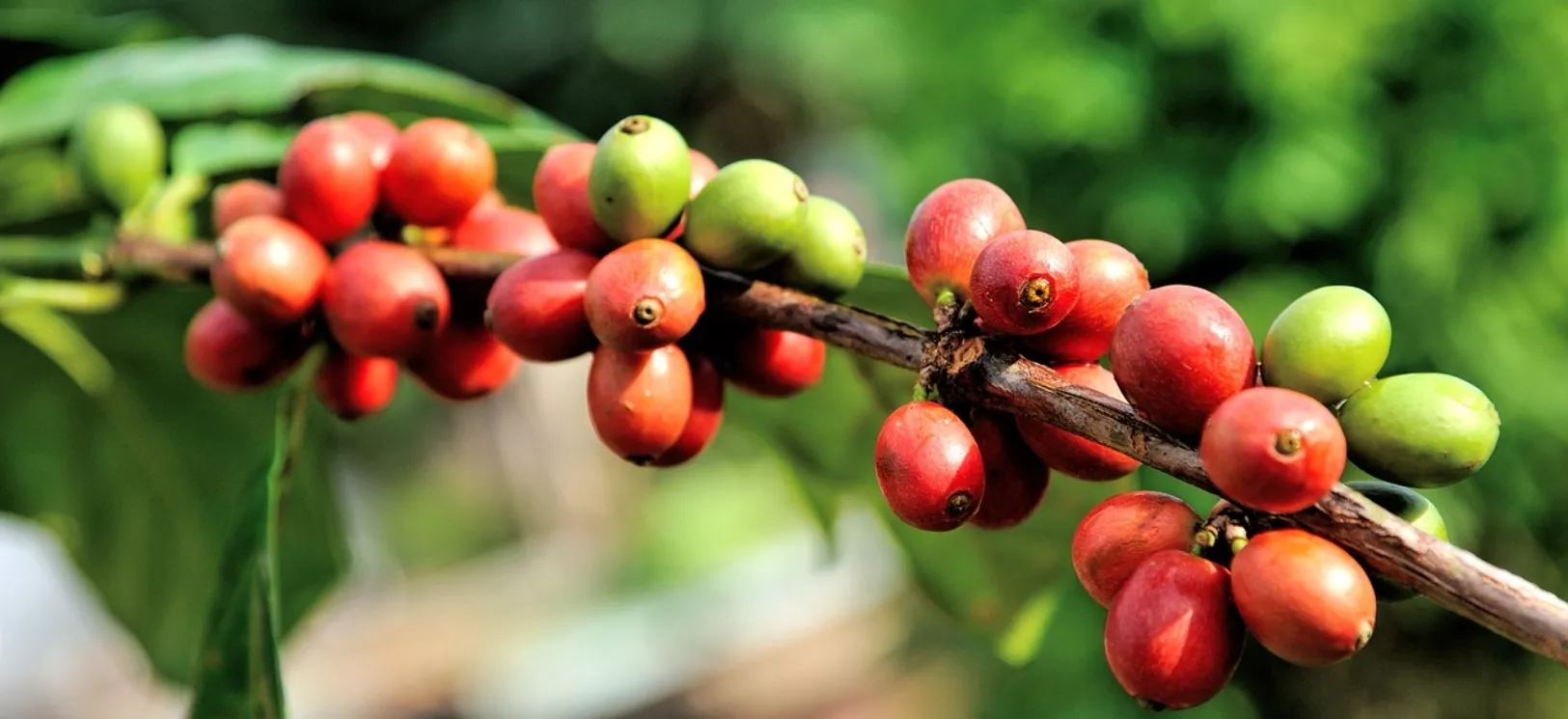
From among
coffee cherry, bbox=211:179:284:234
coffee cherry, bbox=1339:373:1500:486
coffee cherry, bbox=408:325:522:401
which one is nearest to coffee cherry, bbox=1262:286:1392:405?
coffee cherry, bbox=1339:373:1500:486

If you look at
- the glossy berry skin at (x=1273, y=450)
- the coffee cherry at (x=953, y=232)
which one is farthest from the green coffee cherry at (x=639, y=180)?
the glossy berry skin at (x=1273, y=450)

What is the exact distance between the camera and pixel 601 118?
11.0 m

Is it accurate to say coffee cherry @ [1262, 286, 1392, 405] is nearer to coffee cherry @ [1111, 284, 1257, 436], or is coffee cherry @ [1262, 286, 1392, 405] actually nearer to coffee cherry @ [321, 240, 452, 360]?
coffee cherry @ [1111, 284, 1257, 436]

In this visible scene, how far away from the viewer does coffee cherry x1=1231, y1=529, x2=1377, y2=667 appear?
609 millimetres

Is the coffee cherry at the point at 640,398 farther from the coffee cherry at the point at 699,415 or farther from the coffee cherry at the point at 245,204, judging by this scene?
the coffee cherry at the point at 245,204

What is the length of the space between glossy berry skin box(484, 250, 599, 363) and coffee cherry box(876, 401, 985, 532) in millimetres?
257

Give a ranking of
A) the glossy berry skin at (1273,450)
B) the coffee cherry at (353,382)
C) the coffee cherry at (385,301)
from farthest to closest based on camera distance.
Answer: the coffee cherry at (353,382) < the coffee cherry at (385,301) < the glossy berry skin at (1273,450)

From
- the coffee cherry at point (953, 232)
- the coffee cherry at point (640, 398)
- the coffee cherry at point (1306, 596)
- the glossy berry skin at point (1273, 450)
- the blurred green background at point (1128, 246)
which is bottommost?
the blurred green background at point (1128, 246)

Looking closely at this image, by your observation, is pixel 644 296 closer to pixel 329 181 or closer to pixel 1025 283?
pixel 1025 283

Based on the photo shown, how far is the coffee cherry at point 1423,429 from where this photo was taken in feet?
2.08

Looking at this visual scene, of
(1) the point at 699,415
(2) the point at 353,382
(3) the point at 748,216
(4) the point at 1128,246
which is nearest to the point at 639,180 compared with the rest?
(3) the point at 748,216

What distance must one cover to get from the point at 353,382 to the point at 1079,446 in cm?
67

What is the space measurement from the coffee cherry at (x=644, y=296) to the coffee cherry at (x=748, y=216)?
1.2 inches

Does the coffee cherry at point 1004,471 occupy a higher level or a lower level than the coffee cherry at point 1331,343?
lower
